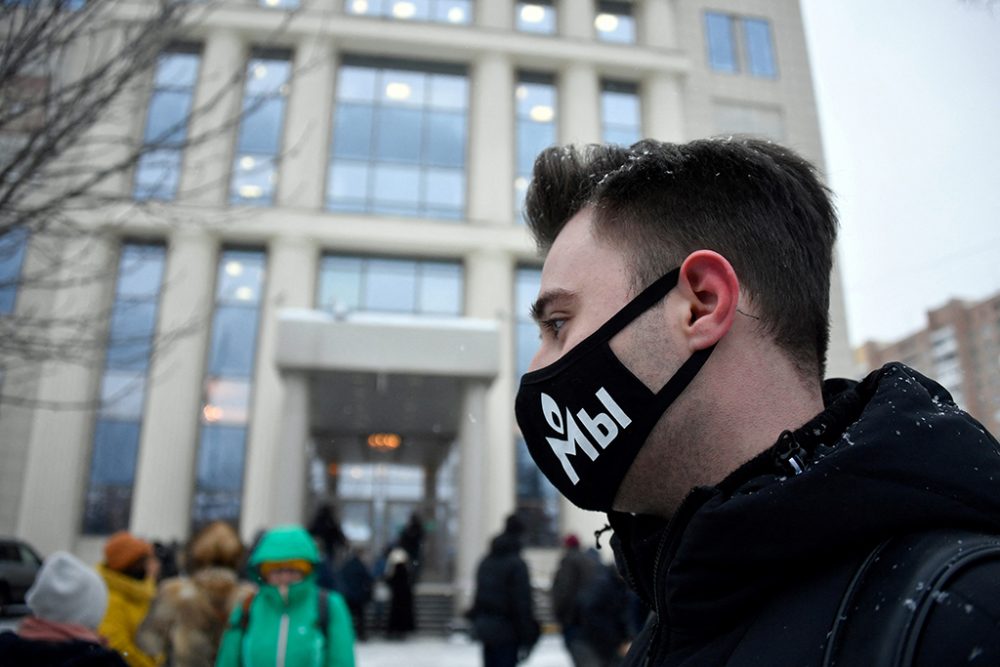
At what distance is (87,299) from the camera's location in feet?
74.7

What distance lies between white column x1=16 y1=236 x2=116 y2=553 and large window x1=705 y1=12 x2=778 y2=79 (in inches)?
920

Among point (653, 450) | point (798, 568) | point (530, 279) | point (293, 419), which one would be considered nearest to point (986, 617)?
point (798, 568)

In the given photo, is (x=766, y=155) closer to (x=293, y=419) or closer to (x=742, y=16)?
(x=293, y=419)

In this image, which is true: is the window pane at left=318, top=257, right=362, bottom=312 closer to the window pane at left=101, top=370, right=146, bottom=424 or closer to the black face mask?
the window pane at left=101, top=370, right=146, bottom=424

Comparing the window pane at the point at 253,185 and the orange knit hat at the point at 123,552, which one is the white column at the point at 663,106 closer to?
the window pane at the point at 253,185

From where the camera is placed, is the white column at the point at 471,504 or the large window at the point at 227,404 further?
the large window at the point at 227,404

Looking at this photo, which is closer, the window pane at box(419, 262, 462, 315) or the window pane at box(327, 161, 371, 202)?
the window pane at box(419, 262, 462, 315)

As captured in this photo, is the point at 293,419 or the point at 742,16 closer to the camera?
the point at 293,419

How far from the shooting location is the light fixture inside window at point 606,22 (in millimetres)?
29672

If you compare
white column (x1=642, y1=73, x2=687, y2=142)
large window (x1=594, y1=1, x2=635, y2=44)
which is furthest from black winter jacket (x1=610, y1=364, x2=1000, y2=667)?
large window (x1=594, y1=1, x2=635, y2=44)

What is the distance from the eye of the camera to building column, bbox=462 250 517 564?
2244cm

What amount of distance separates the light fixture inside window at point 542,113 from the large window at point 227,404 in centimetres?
1190

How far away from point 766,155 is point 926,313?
683cm

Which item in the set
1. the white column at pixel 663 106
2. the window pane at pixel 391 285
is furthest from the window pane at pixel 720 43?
the window pane at pixel 391 285
